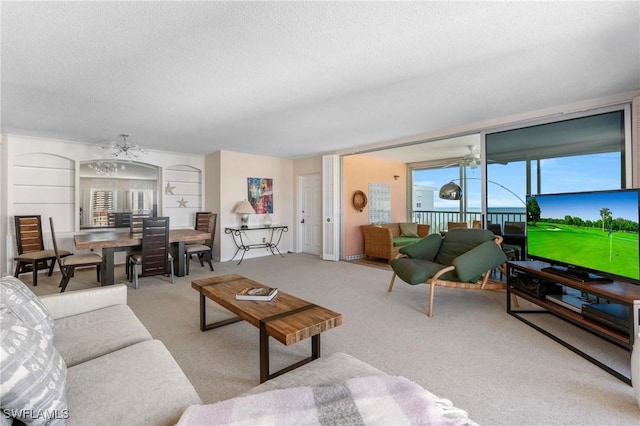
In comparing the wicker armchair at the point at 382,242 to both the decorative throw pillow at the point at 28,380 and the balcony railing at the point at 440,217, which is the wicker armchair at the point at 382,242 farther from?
the decorative throw pillow at the point at 28,380

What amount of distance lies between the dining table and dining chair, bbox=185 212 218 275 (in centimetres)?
18

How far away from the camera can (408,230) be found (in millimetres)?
6637

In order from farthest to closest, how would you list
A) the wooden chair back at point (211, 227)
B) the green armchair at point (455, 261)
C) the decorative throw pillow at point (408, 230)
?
the decorative throw pillow at point (408, 230) < the wooden chair back at point (211, 227) < the green armchair at point (455, 261)

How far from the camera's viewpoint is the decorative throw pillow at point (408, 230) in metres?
6.58

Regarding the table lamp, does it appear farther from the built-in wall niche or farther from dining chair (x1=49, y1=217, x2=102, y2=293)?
dining chair (x1=49, y1=217, x2=102, y2=293)

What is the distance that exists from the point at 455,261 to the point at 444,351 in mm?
1062

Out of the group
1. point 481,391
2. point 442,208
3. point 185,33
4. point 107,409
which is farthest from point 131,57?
point 442,208

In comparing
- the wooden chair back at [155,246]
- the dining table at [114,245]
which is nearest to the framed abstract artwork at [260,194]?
the dining table at [114,245]

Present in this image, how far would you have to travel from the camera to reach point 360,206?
6.46m

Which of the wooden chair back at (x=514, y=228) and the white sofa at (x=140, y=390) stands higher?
the wooden chair back at (x=514, y=228)

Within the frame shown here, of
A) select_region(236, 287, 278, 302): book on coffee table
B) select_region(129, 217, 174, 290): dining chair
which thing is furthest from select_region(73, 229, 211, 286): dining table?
select_region(236, 287, 278, 302): book on coffee table

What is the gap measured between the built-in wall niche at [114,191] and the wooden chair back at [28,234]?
0.67 m

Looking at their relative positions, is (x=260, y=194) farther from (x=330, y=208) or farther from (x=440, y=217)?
(x=440, y=217)

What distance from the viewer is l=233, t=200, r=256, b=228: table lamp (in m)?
6.05
